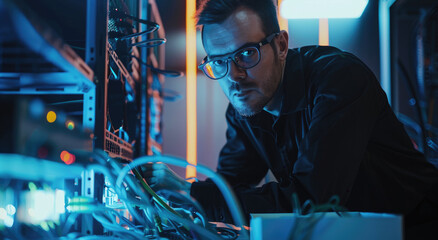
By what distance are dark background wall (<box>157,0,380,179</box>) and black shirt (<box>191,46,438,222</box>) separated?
1.01m

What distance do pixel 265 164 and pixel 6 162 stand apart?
1.16 metres

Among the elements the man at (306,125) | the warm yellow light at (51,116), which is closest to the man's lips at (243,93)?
Answer: the man at (306,125)

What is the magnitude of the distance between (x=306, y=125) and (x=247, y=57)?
0.96 feet

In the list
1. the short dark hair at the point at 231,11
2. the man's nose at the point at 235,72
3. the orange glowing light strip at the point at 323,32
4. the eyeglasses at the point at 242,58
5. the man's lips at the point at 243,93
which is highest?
the orange glowing light strip at the point at 323,32

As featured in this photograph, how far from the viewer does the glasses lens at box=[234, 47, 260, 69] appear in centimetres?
110

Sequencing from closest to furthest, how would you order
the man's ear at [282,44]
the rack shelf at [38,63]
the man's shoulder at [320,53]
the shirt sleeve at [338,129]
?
1. the rack shelf at [38,63]
2. the shirt sleeve at [338,129]
3. the man's shoulder at [320,53]
4. the man's ear at [282,44]

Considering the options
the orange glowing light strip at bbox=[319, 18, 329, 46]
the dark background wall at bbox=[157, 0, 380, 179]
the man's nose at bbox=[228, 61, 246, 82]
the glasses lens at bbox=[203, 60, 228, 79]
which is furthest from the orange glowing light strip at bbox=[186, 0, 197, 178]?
the man's nose at bbox=[228, 61, 246, 82]

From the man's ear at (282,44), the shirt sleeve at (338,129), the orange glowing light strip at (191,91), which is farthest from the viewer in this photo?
the orange glowing light strip at (191,91)

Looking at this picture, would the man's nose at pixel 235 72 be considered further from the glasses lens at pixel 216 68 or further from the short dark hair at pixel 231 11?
the short dark hair at pixel 231 11

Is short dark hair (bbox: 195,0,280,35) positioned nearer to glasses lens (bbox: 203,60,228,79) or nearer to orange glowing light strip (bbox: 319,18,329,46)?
glasses lens (bbox: 203,60,228,79)

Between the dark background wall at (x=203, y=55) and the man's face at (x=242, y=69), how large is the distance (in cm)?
129

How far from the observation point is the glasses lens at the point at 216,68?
1.14 meters

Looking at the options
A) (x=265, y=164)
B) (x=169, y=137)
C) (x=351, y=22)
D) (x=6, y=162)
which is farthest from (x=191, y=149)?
(x=6, y=162)

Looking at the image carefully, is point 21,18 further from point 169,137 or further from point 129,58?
point 169,137
